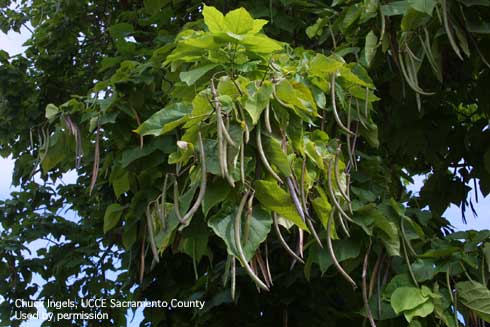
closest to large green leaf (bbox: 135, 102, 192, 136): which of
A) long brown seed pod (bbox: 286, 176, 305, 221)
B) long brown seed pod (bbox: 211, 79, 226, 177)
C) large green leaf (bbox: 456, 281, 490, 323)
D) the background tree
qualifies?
the background tree

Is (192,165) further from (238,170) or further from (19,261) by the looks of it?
(19,261)

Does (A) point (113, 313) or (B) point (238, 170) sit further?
(A) point (113, 313)

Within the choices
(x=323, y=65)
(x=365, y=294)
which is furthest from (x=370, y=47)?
(x=365, y=294)

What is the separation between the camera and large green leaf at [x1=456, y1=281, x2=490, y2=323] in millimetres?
1951

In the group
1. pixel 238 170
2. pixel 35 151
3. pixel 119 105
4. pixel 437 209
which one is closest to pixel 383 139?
pixel 437 209

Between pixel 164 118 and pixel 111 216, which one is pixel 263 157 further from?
pixel 111 216

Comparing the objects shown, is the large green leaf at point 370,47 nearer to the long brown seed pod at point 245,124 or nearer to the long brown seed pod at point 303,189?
the long brown seed pod at point 303,189

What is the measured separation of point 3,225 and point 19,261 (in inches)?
21.8

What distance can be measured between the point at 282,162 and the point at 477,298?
0.87 metres

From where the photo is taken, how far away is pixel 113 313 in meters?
4.33

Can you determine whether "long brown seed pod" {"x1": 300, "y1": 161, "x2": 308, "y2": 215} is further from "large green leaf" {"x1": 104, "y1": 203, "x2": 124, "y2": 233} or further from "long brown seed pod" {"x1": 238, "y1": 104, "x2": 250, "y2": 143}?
"large green leaf" {"x1": 104, "y1": 203, "x2": 124, "y2": 233}

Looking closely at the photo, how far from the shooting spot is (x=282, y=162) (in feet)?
4.64

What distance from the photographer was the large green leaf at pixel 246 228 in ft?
4.31

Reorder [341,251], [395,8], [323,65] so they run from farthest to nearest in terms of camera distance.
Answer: [395,8] → [341,251] → [323,65]
